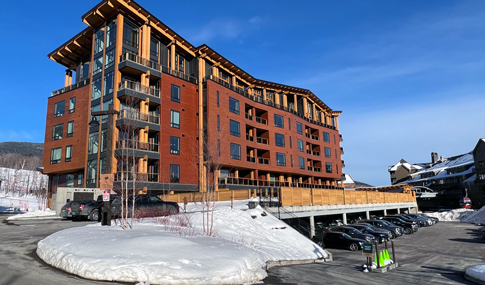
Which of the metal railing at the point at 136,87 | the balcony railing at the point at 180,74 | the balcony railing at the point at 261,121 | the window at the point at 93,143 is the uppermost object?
the balcony railing at the point at 180,74

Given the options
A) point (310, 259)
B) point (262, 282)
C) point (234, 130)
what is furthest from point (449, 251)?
point (234, 130)

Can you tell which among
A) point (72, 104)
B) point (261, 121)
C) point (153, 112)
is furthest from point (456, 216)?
point (72, 104)

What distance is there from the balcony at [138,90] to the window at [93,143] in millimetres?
6103

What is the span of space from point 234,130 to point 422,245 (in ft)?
83.9

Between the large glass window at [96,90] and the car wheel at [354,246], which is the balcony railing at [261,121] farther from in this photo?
the car wheel at [354,246]

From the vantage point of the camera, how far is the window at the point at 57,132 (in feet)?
134

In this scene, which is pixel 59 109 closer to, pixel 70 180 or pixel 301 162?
pixel 70 180

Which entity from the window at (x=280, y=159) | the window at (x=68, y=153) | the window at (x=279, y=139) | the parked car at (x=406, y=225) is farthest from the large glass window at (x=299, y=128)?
the window at (x=68, y=153)

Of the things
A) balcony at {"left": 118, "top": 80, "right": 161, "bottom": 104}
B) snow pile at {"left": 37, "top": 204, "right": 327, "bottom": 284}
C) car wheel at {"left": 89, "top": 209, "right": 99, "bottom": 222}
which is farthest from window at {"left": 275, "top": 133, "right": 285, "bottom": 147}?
Result: snow pile at {"left": 37, "top": 204, "right": 327, "bottom": 284}

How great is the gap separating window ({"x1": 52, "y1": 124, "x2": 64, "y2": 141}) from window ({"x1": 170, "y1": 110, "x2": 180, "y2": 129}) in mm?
14375

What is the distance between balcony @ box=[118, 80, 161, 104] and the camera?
3400cm

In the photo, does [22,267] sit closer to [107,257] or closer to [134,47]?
[107,257]

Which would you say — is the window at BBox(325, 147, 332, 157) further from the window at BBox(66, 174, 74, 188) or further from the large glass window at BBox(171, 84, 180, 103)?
the window at BBox(66, 174, 74, 188)

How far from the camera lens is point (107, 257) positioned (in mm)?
9562
